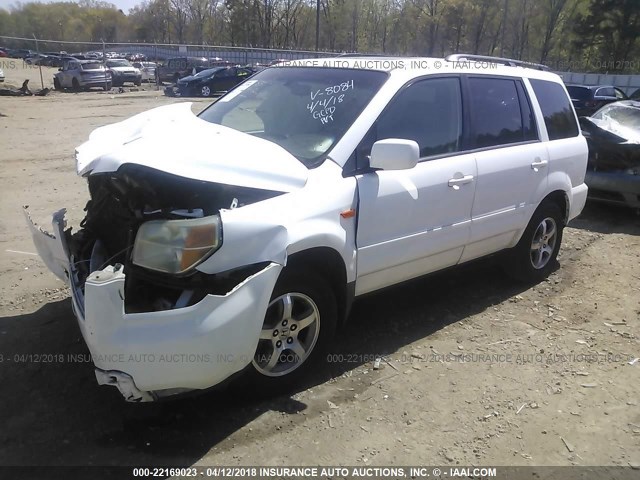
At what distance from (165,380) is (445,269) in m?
2.39

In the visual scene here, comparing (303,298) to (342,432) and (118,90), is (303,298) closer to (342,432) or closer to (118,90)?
(342,432)

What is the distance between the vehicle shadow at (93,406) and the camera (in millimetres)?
2803

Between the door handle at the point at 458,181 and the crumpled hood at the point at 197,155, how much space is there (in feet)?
4.02

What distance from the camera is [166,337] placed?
257 centimetres

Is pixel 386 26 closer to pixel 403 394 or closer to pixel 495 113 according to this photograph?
pixel 495 113

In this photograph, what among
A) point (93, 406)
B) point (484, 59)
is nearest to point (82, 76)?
point (484, 59)

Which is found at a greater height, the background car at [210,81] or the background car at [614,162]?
the background car at [210,81]

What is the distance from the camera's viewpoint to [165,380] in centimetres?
262

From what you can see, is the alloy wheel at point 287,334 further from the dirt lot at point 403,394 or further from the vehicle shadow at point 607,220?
the vehicle shadow at point 607,220

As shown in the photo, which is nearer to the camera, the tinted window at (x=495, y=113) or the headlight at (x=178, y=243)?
the headlight at (x=178, y=243)

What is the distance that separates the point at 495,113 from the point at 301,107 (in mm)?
1642

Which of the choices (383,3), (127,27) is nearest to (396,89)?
(383,3)

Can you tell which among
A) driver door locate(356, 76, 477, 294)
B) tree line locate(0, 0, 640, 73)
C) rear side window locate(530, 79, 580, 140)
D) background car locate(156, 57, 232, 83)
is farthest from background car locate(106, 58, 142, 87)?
driver door locate(356, 76, 477, 294)

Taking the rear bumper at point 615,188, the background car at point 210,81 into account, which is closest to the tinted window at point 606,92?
the rear bumper at point 615,188
